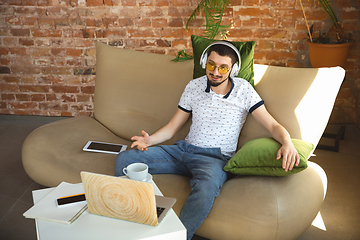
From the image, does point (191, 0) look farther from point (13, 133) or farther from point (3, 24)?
point (13, 133)

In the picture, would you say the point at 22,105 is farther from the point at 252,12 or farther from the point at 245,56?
the point at 245,56

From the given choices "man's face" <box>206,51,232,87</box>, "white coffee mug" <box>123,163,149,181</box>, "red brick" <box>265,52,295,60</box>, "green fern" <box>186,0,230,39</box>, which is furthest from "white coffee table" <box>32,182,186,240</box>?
"red brick" <box>265,52,295,60</box>

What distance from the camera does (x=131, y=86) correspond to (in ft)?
7.68

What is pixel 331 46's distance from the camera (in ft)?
8.91

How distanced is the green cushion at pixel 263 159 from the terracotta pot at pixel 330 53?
1.33 meters

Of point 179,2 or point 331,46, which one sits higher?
point 179,2

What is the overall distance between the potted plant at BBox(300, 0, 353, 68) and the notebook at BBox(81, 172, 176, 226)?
2150 mm

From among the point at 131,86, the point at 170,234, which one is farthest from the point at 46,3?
the point at 170,234

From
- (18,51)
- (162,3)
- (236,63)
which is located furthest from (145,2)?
(236,63)

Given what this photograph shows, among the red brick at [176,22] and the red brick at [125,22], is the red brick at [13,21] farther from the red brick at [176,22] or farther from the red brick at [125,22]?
the red brick at [176,22]

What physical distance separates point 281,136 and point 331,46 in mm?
1424

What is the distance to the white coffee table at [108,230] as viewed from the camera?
1147mm

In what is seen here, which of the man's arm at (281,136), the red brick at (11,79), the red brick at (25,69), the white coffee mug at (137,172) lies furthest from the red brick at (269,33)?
the red brick at (11,79)

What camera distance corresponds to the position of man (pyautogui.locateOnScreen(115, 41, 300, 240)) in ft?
5.97
